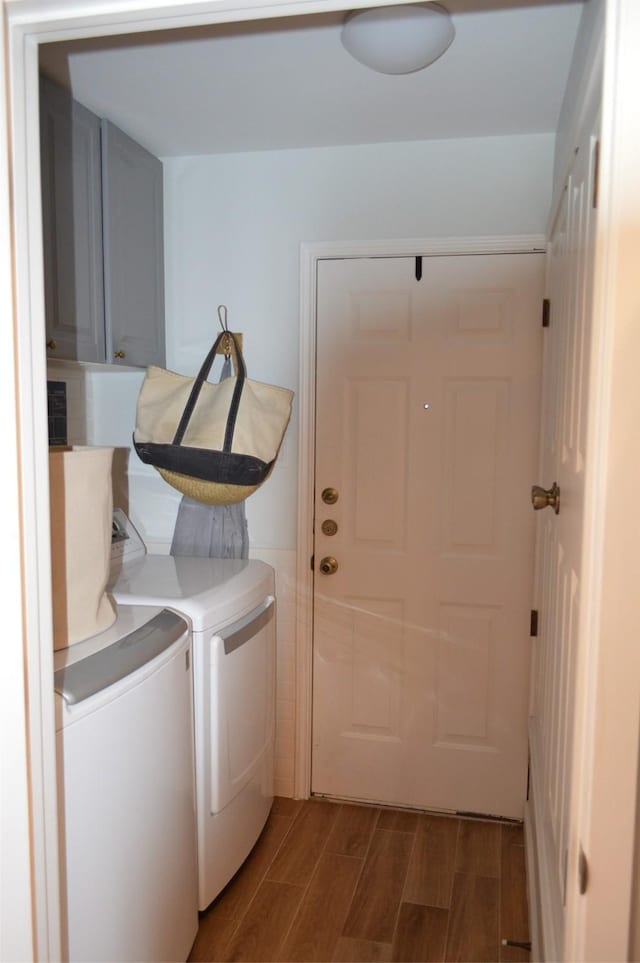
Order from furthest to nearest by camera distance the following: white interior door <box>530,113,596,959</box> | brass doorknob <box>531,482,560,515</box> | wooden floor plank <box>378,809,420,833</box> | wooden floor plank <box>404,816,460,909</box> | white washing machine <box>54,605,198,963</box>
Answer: wooden floor plank <box>378,809,420,833</box>, wooden floor plank <box>404,816,460,909</box>, brass doorknob <box>531,482,560,515</box>, white washing machine <box>54,605,198,963</box>, white interior door <box>530,113,596,959</box>

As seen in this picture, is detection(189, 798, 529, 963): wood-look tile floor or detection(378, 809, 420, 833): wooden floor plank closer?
detection(189, 798, 529, 963): wood-look tile floor

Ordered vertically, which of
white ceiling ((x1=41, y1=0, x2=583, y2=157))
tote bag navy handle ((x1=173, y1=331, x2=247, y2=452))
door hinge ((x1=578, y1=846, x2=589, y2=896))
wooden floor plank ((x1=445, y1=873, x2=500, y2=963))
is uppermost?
white ceiling ((x1=41, y1=0, x2=583, y2=157))

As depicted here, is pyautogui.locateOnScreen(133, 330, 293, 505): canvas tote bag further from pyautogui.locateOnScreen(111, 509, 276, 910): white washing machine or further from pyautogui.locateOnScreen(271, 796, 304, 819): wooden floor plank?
pyautogui.locateOnScreen(271, 796, 304, 819): wooden floor plank

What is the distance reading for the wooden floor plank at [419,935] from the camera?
2.05 metres

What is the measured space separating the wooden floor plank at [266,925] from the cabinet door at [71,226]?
5.67ft

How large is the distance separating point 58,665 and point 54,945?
1.64 ft

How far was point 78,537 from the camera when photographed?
5.15ft

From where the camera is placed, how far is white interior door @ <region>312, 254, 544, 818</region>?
261cm

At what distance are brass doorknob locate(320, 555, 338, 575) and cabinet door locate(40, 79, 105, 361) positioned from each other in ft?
3.51

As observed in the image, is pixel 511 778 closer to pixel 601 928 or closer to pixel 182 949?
pixel 182 949

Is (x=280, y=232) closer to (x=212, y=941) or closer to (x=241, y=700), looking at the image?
(x=241, y=700)

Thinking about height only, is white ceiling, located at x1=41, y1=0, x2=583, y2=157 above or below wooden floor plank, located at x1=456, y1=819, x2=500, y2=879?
above

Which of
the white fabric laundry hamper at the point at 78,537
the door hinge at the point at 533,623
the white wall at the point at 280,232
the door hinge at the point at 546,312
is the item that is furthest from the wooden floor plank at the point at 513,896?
the door hinge at the point at 546,312

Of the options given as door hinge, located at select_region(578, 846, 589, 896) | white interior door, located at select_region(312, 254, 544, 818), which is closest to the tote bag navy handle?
white interior door, located at select_region(312, 254, 544, 818)
